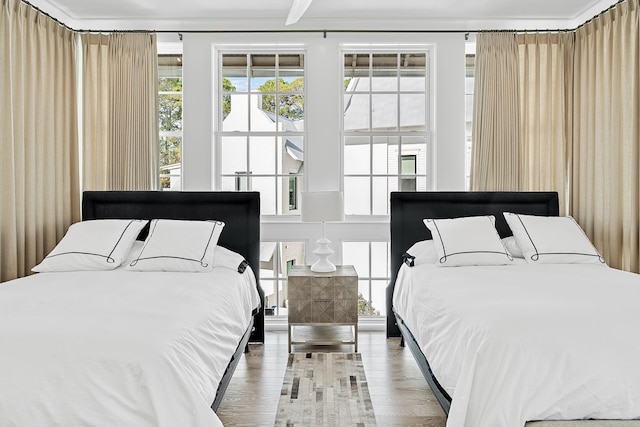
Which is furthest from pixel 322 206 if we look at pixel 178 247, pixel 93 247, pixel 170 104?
pixel 170 104

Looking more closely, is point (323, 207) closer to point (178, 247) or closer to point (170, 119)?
point (178, 247)

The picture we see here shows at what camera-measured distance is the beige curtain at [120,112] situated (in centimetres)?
394

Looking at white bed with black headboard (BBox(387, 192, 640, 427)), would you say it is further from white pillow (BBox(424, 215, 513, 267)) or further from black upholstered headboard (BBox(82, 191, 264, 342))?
black upholstered headboard (BBox(82, 191, 264, 342))

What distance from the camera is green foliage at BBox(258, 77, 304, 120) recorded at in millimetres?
4207

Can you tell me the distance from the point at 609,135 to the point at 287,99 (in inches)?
102

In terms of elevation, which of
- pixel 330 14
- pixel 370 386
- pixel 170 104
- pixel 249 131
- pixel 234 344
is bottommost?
pixel 370 386

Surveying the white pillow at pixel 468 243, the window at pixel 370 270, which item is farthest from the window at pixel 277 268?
the white pillow at pixel 468 243

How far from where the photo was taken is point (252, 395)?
2.79 metres

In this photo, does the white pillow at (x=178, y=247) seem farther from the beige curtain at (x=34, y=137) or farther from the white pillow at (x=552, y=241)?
the white pillow at (x=552, y=241)

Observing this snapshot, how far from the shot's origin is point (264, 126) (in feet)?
13.9

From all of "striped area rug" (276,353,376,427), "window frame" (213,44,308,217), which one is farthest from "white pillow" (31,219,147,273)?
"striped area rug" (276,353,376,427)

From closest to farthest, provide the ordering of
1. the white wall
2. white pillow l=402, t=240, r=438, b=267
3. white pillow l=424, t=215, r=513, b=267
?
white pillow l=424, t=215, r=513, b=267
white pillow l=402, t=240, r=438, b=267
the white wall

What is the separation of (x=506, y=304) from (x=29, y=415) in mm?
1850

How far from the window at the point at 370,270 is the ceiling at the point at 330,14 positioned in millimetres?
1915
